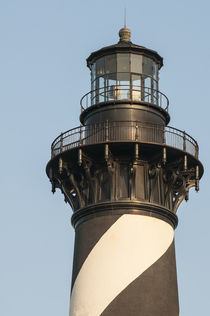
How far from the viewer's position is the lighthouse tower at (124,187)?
3394cm

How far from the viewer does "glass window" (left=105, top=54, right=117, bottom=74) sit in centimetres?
3719

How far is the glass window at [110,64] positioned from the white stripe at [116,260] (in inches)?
236

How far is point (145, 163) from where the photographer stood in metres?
35.7

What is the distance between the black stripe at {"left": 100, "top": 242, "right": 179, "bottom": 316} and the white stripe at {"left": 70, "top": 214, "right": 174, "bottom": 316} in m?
0.20

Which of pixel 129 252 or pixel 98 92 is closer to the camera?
pixel 129 252

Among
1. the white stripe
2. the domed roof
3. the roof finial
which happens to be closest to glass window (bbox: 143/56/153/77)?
the domed roof

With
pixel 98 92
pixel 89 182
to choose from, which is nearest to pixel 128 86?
pixel 98 92

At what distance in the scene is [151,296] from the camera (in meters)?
33.7

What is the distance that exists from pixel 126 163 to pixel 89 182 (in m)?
1.54

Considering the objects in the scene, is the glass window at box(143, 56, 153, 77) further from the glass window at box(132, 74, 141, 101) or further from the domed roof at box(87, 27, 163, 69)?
the glass window at box(132, 74, 141, 101)

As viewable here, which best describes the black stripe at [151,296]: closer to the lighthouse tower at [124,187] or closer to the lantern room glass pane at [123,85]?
the lighthouse tower at [124,187]

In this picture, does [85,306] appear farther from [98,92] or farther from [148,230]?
[98,92]

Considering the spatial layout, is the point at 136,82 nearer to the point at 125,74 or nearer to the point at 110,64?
the point at 125,74

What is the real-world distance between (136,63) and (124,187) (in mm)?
5122
